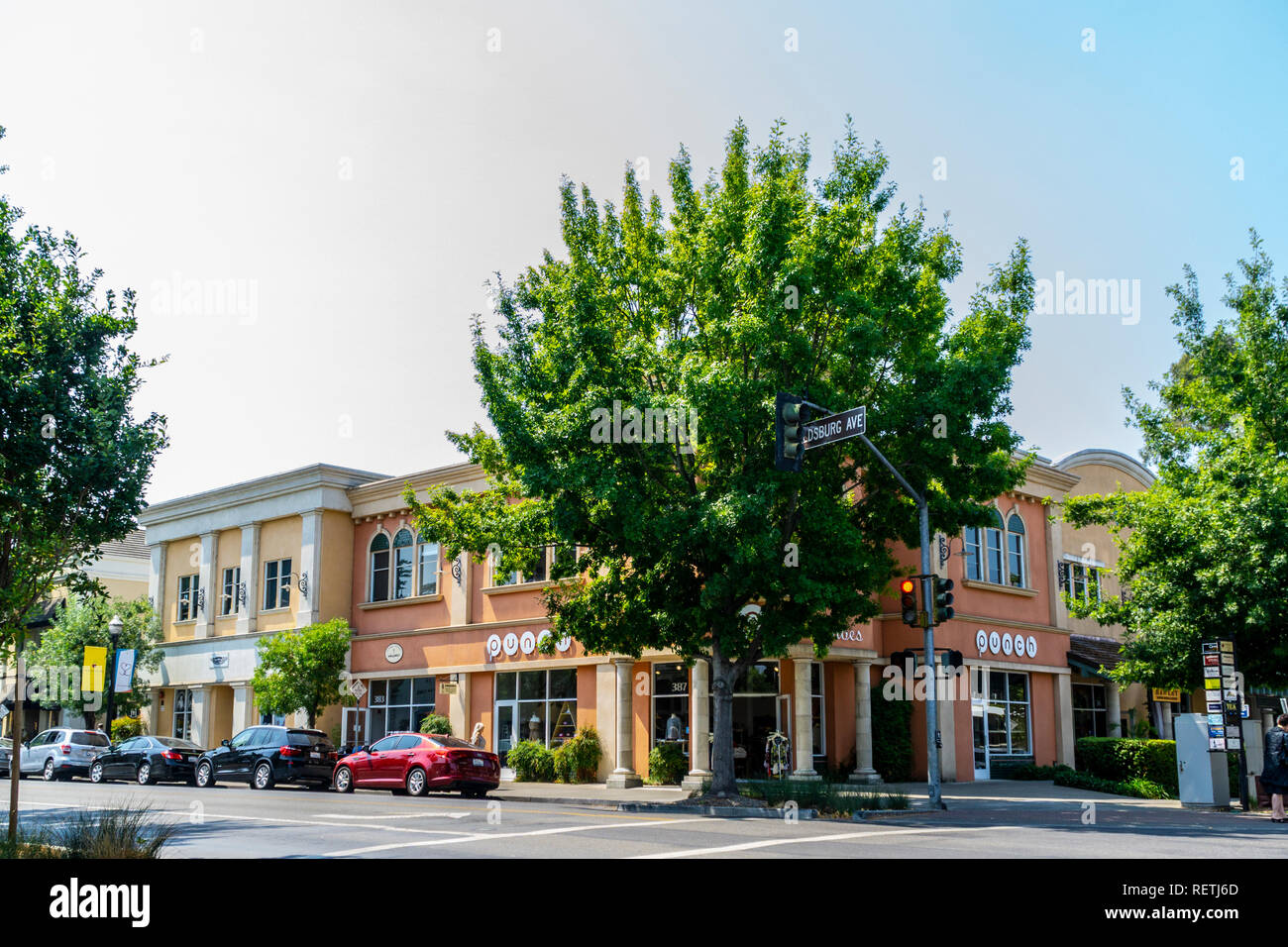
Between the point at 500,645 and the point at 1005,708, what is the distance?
615 inches

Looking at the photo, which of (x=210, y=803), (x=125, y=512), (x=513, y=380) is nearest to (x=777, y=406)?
(x=513, y=380)

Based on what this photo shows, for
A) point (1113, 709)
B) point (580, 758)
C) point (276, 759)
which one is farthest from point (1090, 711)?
point (276, 759)

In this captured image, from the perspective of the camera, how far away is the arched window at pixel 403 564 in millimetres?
38344

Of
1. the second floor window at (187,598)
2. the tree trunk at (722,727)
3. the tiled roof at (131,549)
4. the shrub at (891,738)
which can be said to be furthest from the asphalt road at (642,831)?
the tiled roof at (131,549)

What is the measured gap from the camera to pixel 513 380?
23.6 m

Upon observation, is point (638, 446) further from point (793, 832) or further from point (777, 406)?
point (793, 832)

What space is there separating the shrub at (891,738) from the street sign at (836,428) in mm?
14530

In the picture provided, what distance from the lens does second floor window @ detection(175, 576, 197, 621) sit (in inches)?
1789

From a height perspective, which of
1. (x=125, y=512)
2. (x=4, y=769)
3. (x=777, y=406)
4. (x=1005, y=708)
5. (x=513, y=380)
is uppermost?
(x=513, y=380)

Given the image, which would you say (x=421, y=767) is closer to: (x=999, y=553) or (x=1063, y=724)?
(x=999, y=553)

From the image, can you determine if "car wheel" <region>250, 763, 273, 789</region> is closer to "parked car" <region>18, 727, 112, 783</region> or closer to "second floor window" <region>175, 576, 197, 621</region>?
"parked car" <region>18, 727, 112, 783</region>

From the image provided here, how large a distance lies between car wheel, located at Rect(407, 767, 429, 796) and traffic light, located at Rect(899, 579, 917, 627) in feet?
39.0

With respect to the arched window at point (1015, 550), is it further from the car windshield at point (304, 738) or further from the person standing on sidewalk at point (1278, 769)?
the car windshield at point (304, 738)

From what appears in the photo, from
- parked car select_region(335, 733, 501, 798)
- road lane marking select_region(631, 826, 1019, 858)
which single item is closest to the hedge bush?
road lane marking select_region(631, 826, 1019, 858)
